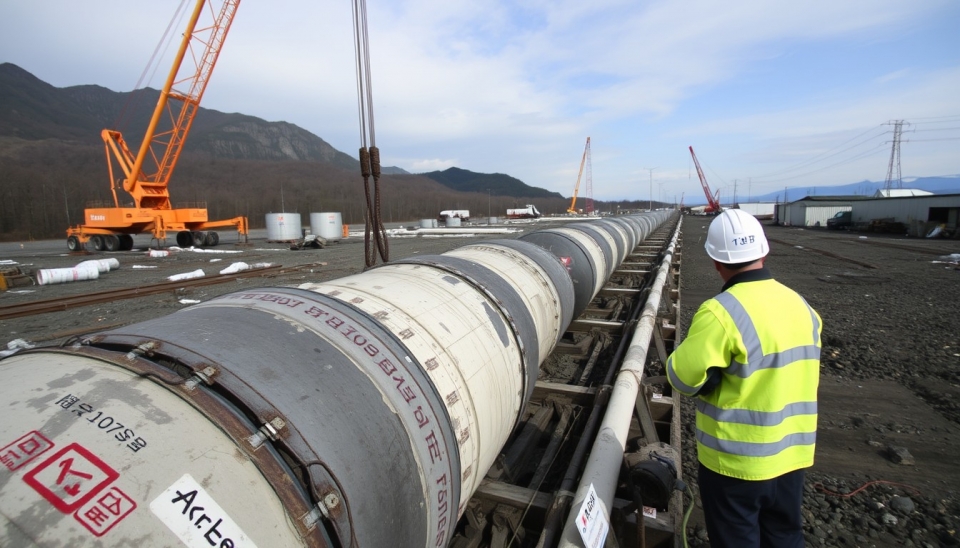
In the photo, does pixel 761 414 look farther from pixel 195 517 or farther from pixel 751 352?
pixel 195 517

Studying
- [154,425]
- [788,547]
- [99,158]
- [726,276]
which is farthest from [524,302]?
[99,158]

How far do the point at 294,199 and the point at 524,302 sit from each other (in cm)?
8642

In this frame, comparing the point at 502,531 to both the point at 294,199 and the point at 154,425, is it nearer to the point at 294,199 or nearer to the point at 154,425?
the point at 154,425

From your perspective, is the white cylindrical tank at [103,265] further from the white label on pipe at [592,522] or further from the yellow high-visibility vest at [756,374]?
the yellow high-visibility vest at [756,374]

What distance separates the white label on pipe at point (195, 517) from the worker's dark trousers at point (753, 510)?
2161 mm

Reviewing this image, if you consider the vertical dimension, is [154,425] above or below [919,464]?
above

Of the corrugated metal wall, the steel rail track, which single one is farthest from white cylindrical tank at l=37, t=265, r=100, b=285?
the corrugated metal wall

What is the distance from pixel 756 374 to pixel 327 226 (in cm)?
3090

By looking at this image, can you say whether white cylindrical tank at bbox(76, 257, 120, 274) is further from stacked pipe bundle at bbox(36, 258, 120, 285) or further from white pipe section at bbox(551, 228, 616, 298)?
white pipe section at bbox(551, 228, 616, 298)

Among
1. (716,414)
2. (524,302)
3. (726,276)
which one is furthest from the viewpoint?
(524,302)

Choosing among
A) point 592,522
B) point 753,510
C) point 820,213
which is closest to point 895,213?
point 820,213

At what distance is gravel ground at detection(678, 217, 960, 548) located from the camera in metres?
3.26

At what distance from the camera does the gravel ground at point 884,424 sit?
3.26 metres

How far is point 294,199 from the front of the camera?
3223 inches
